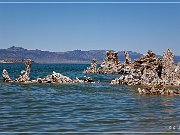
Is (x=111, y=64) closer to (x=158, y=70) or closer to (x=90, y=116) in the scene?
(x=158, y=70)

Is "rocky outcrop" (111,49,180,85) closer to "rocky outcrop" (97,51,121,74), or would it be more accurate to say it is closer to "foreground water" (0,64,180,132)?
"foreground water" (0,64,180,132)

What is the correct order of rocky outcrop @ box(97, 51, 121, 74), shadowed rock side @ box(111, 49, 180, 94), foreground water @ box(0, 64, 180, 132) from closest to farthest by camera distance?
1. foreground water @ box(0, 64, 180, 132)
2. shadowed rock side @ box(111, 49, 180, 94)
3. rocky outcrop @ box(97, 51, 121, 74)

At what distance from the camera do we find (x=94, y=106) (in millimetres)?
33250

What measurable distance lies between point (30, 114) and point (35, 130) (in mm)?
6884

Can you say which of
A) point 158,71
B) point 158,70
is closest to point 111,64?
point 158,71

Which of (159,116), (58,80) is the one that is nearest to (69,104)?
(159,116)

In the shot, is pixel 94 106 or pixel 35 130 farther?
pixel 94 106

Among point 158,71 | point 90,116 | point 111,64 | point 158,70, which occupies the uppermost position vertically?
point 111,64

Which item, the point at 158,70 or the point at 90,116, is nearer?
the point at 90,116

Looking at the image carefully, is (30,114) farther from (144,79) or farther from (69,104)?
(144,79)

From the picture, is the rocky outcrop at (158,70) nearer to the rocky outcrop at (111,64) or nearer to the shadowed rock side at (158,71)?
the shadowed rock side at (158,71)

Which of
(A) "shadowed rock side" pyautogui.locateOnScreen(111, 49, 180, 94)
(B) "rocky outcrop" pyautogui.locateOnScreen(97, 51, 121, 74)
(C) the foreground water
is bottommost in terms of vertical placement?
(C) the foreground water

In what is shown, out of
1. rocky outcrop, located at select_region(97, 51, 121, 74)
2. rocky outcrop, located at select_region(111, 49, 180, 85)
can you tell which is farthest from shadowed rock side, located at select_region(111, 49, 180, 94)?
rocky outcrop, located at select_region(97, 51, 121, 74)

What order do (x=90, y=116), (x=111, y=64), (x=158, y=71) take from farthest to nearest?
(x=111, y=64) < (x=158, y=71) < (x=90, y=116)
